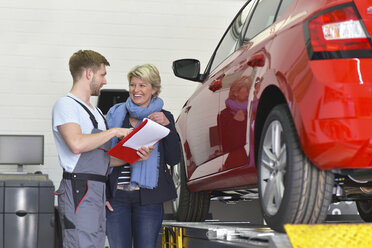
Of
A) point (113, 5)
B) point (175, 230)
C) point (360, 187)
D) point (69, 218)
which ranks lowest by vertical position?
point (175, 230)

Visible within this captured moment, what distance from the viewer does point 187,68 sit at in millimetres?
3871

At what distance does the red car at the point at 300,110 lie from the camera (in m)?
2.14

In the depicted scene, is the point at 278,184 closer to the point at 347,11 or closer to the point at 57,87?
the point at 347,11

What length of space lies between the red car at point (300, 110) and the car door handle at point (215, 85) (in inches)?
2.2

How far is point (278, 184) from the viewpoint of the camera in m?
2.42

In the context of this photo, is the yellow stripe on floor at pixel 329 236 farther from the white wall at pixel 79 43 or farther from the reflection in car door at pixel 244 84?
the white wall at pixel 79 43

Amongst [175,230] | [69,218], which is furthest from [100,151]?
[175,230]

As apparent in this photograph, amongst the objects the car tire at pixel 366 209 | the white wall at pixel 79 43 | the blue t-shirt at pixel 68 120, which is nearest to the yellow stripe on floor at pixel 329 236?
the blue t-shirt at pixel 68 120

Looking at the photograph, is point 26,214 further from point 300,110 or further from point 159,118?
point 300,110

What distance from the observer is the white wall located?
7.92 m

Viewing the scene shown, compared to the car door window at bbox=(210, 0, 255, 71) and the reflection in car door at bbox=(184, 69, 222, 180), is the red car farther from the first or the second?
the car door window at bbox=(210, 0, 255, 71)

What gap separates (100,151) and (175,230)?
0.86 m

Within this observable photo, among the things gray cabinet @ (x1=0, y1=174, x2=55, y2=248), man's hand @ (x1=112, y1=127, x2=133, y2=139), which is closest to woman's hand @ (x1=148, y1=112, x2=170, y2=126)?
man's hand @ (x1=112, y1=127, x2=133, y2=139)

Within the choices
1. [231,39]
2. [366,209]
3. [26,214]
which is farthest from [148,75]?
[26,214]
